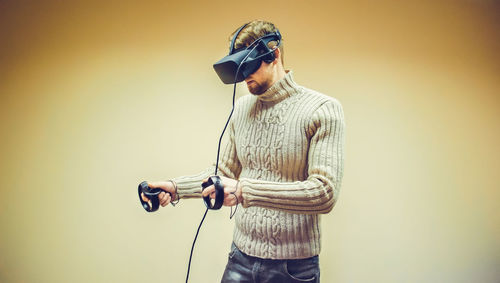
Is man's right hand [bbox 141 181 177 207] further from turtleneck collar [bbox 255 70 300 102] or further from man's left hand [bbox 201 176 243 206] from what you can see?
turtleneck collar [bbox 255 70 300 102]

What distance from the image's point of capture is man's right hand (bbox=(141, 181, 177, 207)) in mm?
807

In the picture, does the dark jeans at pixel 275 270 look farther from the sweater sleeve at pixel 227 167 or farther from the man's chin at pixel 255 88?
the man's chin at pixel 255 88

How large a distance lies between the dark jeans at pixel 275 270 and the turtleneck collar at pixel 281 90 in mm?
441

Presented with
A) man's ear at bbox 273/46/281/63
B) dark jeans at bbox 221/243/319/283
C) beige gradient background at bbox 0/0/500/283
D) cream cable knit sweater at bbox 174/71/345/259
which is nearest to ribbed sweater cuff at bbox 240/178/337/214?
cream cable knit sweater at bbox 174/71/345/259

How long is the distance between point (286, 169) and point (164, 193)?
1.11ft

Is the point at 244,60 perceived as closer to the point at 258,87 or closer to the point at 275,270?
the point at 258,87

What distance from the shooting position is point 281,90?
83 cm

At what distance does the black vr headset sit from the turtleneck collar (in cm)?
7

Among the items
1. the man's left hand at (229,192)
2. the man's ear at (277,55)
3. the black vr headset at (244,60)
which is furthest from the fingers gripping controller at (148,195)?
the man's ear at (277,55)
